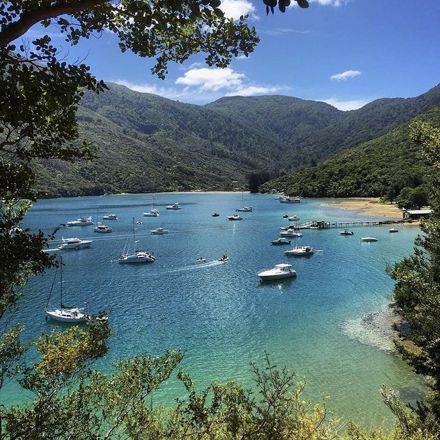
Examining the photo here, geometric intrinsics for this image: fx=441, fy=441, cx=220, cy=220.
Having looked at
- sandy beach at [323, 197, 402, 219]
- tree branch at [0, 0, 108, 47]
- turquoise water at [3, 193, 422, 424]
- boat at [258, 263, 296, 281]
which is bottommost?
turquoise water at [3, 193, 422, 424]

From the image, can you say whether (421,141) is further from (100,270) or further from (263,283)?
(100,270)

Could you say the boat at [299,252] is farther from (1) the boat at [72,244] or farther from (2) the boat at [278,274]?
(1) the boat at [72,244]

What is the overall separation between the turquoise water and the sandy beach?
140 feet

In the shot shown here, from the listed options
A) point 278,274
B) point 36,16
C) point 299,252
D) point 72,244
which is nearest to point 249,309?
point 278,274

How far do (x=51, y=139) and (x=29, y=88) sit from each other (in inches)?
59.7

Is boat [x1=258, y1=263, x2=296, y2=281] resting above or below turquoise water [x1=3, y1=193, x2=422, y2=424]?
above

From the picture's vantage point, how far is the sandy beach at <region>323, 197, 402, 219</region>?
141875 millimetres

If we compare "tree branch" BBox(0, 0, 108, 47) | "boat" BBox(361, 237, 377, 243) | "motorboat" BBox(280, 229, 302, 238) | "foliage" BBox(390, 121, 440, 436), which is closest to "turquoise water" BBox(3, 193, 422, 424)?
"boat" BBox(361, 237, 377, 243)

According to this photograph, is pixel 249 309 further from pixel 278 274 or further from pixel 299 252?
pixel 299 252

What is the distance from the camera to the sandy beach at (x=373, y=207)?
14188 centimetres

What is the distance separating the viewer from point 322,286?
62.5 metres

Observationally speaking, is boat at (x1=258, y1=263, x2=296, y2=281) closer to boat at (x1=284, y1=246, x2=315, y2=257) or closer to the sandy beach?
boat at (x1=284, y1=246, x2=315, y2=257)

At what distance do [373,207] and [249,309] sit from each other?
4885 inches

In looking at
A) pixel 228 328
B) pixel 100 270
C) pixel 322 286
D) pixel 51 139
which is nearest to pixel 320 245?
pixel 322 286
